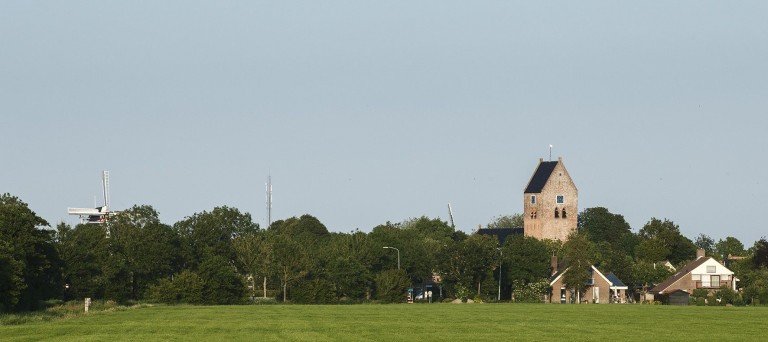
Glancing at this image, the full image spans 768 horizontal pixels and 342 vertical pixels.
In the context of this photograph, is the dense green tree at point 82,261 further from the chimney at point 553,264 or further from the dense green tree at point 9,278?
the chimney at point 553,264

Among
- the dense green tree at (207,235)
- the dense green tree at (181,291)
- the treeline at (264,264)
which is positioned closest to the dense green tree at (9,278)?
the treeline at (264,264)

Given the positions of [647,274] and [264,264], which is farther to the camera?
[647,274]

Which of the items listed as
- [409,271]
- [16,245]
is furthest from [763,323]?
[409,271]

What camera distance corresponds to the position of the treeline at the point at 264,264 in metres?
131

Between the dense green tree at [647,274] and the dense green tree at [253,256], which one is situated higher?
the dense green tree at [253,256]

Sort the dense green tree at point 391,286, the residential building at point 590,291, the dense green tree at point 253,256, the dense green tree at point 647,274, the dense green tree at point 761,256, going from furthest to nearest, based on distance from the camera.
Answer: the dense green tree at point 647,274, the residential building at point 590,291, the dense green tree at point 761,256, the dense green tree at point 253,256, the dense green tree at point 391,286

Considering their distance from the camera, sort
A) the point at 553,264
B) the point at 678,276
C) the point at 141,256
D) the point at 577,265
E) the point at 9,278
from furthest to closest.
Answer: the point at 553,264 < the point at 678,276 < the point at 577,265 < the point at 141,256 < the point at 9,278

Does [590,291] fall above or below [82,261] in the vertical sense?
below

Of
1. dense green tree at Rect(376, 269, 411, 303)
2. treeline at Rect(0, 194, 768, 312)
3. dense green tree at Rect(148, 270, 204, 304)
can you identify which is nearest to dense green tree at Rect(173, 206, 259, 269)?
treeline at Rect(0, 194, 768, 312)

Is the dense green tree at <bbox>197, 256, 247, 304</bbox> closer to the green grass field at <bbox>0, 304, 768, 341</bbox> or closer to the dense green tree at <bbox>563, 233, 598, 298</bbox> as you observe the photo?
the dense green tree at <bbox>563, 233, 598, 298</bbox>

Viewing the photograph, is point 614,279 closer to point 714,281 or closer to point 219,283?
point 714,281

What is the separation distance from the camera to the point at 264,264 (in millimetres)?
147000

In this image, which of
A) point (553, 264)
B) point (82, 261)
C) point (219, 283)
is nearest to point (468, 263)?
point (553, 264)

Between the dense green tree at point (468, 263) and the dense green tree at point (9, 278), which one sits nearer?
the dense green tree at point (9, 278)
